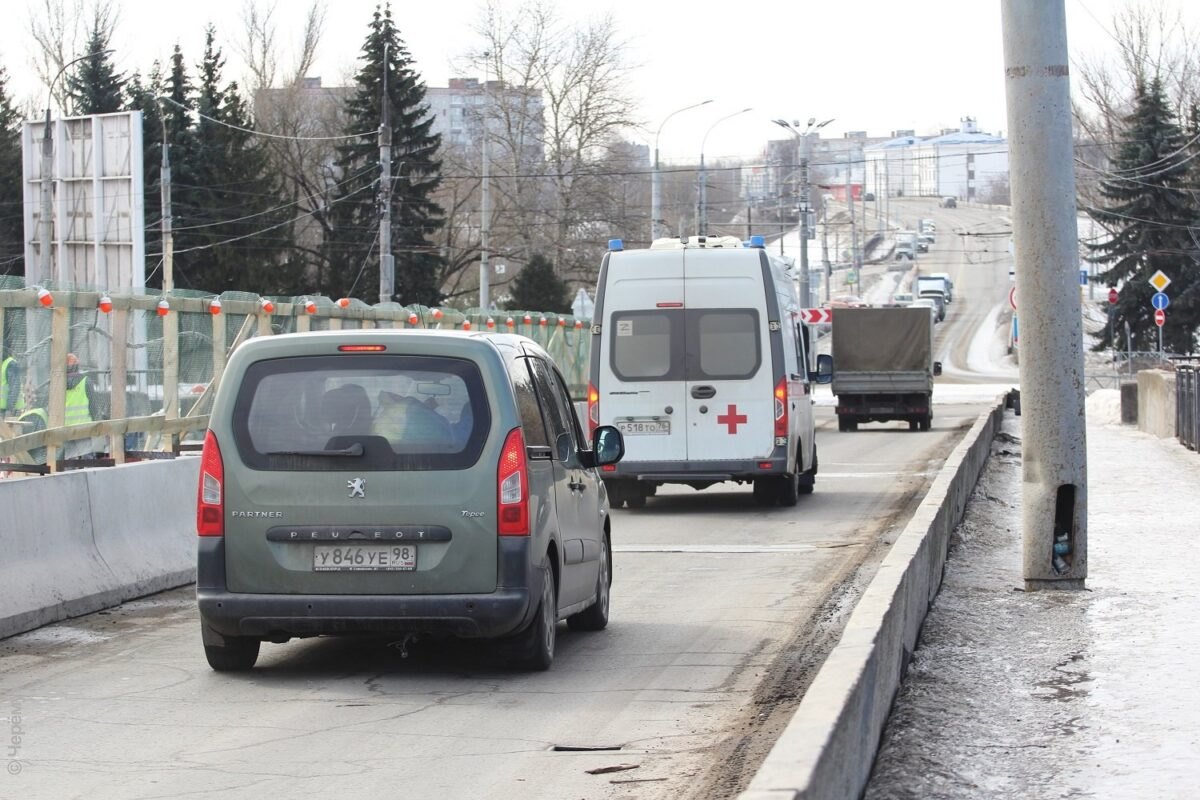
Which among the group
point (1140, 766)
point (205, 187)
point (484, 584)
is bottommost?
point (1140, 766)

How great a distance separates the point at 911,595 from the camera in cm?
848

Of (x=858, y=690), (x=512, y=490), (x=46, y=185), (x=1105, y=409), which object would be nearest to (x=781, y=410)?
(x=512, y=490)

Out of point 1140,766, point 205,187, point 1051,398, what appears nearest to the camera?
point 1140,766

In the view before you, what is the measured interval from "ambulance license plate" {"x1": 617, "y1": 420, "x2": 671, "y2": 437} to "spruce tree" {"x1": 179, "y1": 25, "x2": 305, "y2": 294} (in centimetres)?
5183

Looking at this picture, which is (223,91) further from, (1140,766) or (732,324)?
(1140,766)

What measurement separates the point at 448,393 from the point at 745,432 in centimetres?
999

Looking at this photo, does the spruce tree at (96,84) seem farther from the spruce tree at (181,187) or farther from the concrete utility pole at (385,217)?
the concrete utility pole at (385,217)

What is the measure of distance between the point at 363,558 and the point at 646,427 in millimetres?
10279

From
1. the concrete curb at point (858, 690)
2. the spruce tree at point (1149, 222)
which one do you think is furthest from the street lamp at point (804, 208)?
the concrete curb at point (858, 690)

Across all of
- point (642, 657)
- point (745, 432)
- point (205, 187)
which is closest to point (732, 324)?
point (745, 432)

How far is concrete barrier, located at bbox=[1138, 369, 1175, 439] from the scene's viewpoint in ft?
104

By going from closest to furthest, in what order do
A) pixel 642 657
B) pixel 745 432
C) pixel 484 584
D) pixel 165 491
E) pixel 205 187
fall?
pixel 484 584
pixel 642 657
pixel 165 491
pixel 745 432
pixel 205 187

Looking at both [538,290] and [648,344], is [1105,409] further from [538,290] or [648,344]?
[648,344]

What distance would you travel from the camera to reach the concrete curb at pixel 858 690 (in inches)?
177
